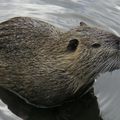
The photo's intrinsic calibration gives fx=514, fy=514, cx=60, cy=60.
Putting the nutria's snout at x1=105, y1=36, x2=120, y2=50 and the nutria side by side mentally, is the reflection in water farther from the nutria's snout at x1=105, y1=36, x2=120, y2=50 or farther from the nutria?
the nutria's snout at x1=105, y1=36, x2=120, y2=50

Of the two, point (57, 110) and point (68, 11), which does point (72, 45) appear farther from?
point (68, 11)

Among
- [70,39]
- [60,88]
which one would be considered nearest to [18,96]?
[60,88]

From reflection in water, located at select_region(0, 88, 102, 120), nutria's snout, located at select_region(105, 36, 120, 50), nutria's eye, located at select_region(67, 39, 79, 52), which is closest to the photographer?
nutria's snout, located at select_region(105, 36, 120, 50)

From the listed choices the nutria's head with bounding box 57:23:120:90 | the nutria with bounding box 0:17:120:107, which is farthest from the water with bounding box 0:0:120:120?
the nutria's head with bounding box 57:23:120:90

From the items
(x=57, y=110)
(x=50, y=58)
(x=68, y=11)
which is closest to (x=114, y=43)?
(x=50, y=58)

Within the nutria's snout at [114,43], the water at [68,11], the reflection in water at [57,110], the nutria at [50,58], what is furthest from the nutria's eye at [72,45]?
the water at [68,11]

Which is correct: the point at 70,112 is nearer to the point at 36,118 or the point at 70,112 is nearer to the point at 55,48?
the point at 36,118
